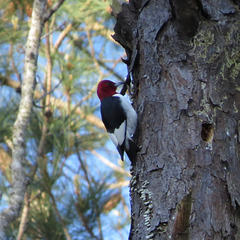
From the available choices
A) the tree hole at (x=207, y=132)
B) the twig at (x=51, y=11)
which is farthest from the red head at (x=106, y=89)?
the tree hole at (x=207, y=132)

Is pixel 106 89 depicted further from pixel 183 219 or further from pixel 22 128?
pixel 183 219

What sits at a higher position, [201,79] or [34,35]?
[34,35]

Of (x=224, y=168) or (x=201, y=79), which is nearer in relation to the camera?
(x=224, y=168)

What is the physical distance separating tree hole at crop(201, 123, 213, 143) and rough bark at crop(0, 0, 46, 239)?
1.35 m

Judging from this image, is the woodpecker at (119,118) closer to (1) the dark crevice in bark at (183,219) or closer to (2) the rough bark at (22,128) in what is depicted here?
(1) the dark crevice in bark at (183,219)

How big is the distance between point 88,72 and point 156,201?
2196 mm

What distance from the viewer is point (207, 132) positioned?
1.79 meters

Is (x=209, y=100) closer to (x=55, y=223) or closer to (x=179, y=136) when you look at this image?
Result: (x=179, y=136)

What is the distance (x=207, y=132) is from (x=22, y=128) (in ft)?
4.93

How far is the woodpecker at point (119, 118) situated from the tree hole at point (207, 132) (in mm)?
317

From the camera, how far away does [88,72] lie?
12.3 ft

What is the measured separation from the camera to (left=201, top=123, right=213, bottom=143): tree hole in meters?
1.77

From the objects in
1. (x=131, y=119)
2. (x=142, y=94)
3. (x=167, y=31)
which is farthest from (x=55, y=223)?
(x=167, y=31)

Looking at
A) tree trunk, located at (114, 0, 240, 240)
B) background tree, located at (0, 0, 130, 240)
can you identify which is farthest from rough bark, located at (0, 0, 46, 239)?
tree trunk, located at (114, 0, 240, 240)
